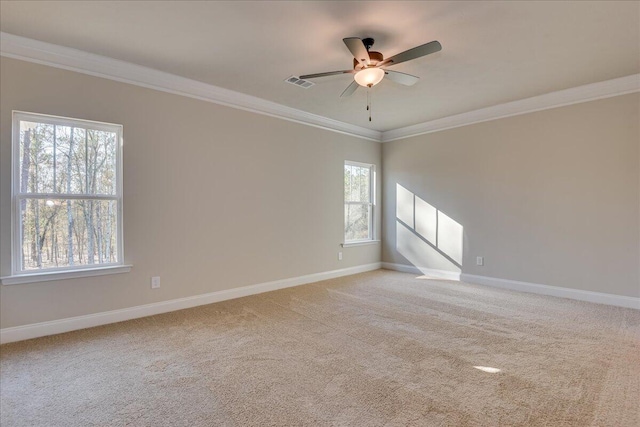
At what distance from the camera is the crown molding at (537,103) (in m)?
3.82

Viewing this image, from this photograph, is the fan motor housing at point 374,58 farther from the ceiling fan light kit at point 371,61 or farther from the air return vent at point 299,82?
the air return vent at point 299,82

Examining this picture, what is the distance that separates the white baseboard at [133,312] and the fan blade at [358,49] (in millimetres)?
3194

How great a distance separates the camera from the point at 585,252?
4117mm

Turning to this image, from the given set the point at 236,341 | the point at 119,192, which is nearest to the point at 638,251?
the point at 236,341

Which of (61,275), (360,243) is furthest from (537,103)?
(61,275)

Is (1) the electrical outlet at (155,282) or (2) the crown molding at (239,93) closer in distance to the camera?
(2) the crown molding at (239,93)

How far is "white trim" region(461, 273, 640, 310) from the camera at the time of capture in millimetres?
3846

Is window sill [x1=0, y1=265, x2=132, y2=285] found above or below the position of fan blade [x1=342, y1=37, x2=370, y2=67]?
below

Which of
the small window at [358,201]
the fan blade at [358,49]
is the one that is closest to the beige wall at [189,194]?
the small window at [358,201]

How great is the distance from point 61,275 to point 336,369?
9.06ft

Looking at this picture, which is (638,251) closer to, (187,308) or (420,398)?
(420,398)

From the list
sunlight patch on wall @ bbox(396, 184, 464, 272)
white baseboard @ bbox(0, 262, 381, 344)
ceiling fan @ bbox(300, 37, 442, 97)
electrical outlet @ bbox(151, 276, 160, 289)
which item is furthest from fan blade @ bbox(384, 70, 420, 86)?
electrical outlet @ bbox(151, 276, 160, 289)

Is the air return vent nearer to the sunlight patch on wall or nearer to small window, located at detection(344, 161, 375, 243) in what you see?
small window, located at detection(344, 161, 375, 243)

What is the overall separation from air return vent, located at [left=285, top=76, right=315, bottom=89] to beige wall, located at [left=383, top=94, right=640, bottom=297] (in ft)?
9.07
